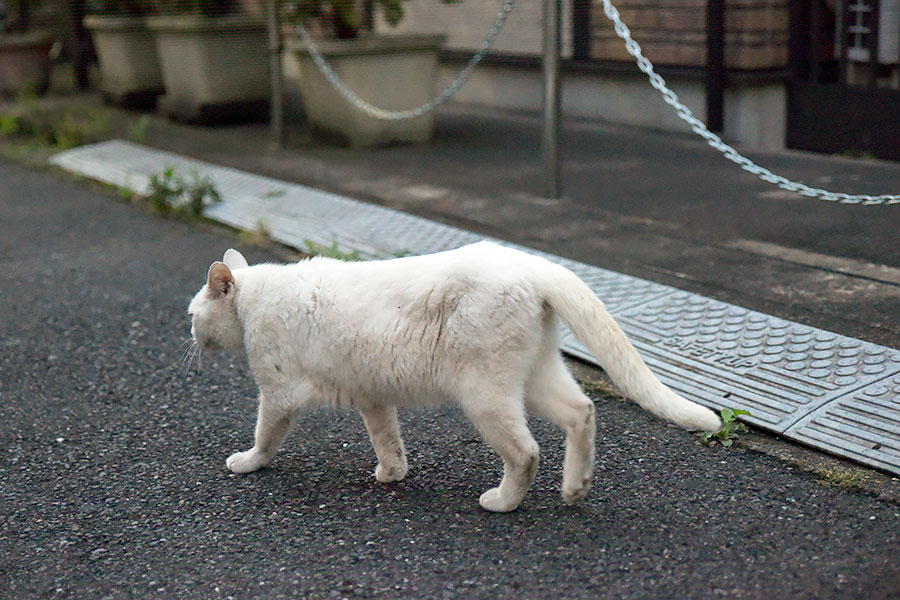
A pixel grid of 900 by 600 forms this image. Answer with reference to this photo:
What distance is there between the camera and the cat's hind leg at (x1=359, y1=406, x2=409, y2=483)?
337 centimetres

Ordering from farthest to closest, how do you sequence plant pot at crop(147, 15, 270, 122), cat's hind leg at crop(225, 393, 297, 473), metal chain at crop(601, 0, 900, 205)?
plant pot at crop(147, 15, 270, 122), metal chain at crop(601, 0, 900, 205), cat's hind leg at crop(225, 393, 297, 473)

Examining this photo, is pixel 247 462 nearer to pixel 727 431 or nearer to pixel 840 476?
pixel 727 431

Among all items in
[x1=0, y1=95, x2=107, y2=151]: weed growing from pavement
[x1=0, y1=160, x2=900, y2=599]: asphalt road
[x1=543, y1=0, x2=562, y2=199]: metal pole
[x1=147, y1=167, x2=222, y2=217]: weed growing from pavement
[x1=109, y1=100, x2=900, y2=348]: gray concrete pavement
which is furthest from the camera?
[x1=0, y1=95, x2=107, y2=151]: weed growing from pavement

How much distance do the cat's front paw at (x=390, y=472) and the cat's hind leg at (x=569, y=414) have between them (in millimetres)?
541

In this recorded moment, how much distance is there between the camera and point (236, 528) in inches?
124

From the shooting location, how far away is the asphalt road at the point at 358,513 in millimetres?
2775

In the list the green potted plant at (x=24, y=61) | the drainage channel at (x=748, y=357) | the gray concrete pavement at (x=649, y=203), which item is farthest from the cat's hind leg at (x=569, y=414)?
the green potted plant at (x=24, y=61)

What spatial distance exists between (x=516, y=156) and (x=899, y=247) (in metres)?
3.92

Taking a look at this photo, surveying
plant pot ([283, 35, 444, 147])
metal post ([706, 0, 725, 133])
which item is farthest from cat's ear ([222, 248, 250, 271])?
metal post ([706, 0, 725, 133])

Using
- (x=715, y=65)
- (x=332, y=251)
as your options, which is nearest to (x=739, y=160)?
(x=332, y=251)

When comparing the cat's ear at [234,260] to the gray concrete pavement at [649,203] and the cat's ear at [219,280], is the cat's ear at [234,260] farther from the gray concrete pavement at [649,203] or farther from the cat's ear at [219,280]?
the gray concrete pavement at [649,203]

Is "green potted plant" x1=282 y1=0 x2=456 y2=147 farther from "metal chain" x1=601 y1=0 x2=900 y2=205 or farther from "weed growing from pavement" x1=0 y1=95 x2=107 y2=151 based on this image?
"metal chain" x1=601 y1=0 x2=900 y2=205

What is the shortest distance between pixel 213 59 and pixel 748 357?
8.13 metres

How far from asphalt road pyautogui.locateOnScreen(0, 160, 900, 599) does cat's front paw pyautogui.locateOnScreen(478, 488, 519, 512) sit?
1.2 inches
